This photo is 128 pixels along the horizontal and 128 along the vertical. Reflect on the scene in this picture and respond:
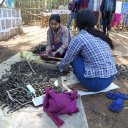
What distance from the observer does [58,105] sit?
9.69 ft

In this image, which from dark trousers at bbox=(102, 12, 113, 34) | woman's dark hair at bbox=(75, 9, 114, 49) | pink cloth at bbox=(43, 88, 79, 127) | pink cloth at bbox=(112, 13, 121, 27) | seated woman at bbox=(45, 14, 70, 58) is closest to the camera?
pink cloth at bbox=(43, 88, 79, 127)

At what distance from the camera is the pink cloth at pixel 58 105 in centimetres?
295

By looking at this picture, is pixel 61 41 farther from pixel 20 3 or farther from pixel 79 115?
pixel 20 3

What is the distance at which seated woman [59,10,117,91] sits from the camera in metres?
3.35

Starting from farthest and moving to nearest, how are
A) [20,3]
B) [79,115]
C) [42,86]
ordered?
[20,3], [42,86], [79,115]

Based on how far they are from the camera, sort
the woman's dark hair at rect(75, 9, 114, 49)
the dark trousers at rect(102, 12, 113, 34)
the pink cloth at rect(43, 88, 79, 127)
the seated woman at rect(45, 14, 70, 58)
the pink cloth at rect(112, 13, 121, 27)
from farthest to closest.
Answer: the pink cloth at rect(112, 13, 121, 27) < the dark trousers at rect(102, 12, 113, 34) < the seated woman at rect(45, 14, 70, 58) < the woman's dark hair at rect(75, 9, 114, 49) < the pink cloth at rect(43, 88, 79, 127)

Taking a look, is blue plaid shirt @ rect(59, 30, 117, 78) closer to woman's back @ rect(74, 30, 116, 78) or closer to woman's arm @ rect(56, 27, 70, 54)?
woman's back @ rect(74, 30, 116, 78)

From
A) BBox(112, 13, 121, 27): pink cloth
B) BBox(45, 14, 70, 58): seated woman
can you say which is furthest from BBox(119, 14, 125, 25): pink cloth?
BBox(45, 14, 70, 58): seated woman

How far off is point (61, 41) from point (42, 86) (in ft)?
4.58

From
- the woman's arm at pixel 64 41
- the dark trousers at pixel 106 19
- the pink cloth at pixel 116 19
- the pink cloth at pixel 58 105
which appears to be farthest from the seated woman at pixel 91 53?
the pink cloth at pixel 116 19

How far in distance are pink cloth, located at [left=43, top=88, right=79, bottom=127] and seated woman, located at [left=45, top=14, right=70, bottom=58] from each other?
1737 millimetres

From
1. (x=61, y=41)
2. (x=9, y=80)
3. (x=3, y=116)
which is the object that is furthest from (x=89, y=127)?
(x=61, y=41)

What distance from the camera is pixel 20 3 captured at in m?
12.3

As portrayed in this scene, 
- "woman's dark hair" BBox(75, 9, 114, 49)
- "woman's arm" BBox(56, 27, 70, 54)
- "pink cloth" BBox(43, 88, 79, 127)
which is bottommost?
"pink cloth" BBox(43, 88, 79, 127)
